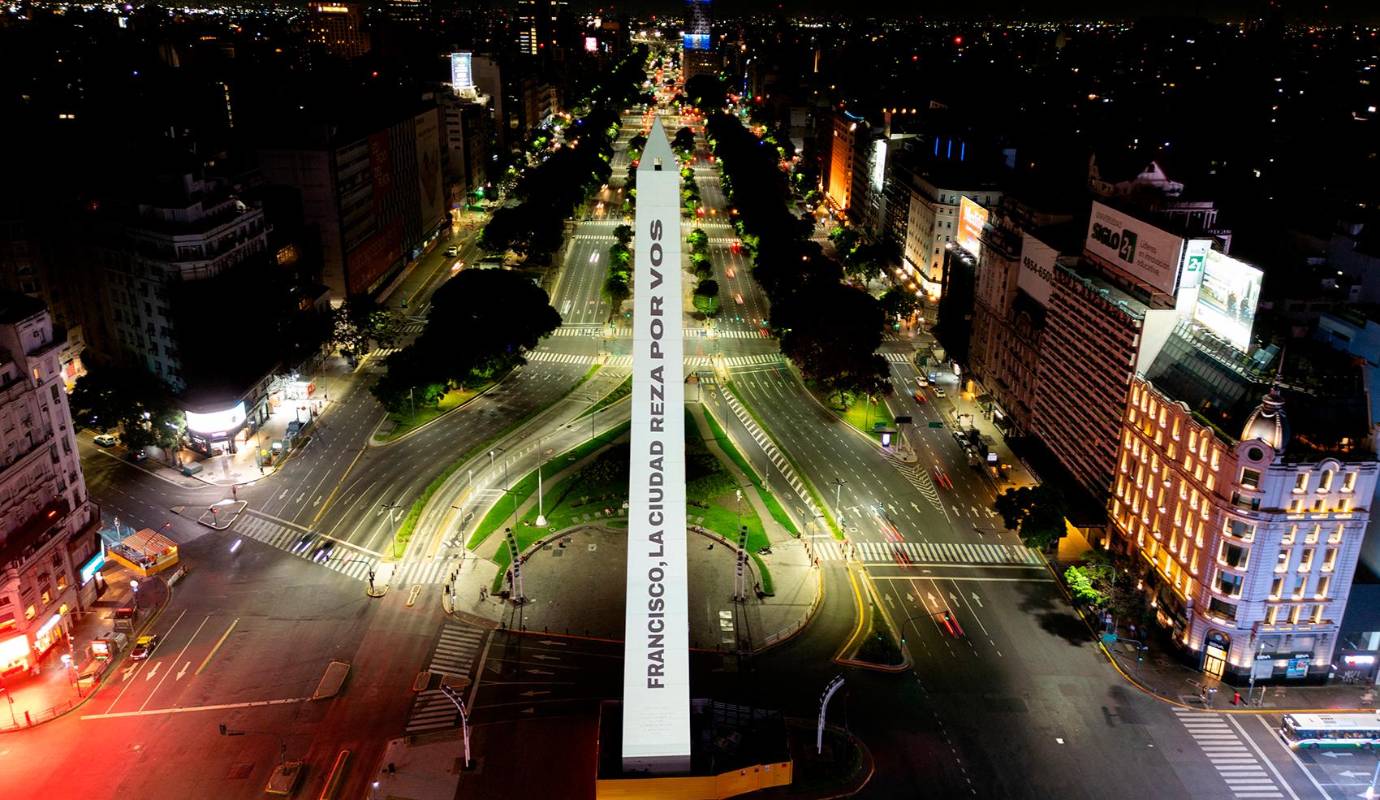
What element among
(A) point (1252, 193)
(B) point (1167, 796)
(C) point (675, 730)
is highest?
(A) point (1252, 193)

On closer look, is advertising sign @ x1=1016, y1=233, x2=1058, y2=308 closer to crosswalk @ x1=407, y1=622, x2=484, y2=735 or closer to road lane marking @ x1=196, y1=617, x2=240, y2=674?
crosswalk @ x1=407, y1=622, x2=484, y2=735

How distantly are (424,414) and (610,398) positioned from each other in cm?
2424

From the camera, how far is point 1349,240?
132 meters

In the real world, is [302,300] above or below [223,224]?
below

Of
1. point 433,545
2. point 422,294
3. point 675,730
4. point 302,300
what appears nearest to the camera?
point 675,730

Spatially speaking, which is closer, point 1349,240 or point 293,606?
point 293,606

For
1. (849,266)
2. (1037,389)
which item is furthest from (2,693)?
(849,266)

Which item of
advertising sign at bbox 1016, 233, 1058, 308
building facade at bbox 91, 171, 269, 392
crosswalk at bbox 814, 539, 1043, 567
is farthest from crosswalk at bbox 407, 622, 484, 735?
advertising sign at bbox 1016, 233, 1058, 308

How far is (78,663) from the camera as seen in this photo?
263 ft

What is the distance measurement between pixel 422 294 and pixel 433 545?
8962 cm

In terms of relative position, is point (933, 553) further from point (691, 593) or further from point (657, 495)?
point (657, 495)

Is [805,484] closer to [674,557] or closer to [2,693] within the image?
[674,557]

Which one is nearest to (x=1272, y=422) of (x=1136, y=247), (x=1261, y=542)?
(x=1261, y=542)

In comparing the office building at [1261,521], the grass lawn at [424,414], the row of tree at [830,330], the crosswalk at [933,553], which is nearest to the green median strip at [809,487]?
the crosswalk at [933,553]
